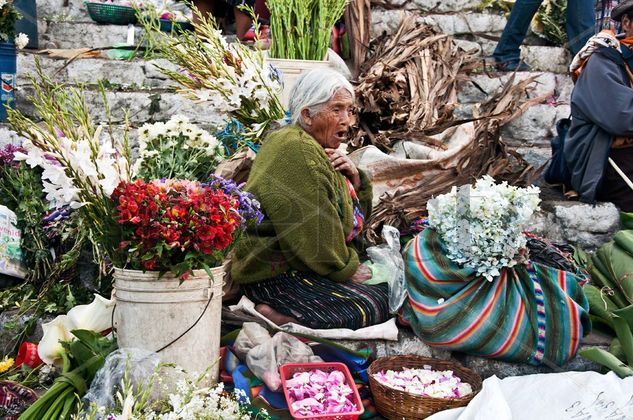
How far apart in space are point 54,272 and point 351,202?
1.65 m

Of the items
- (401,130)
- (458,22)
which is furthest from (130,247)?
(458,22)

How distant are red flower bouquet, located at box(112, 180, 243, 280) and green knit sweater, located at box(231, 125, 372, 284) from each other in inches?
20.5

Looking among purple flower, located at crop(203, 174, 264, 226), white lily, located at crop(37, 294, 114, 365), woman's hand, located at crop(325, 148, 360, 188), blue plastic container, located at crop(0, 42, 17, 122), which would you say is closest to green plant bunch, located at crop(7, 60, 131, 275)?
A: purple flower, located at crop(203, 174, 264, 226)

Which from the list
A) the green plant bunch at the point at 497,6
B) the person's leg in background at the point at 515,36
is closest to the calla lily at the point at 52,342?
the person's leg in background at the point at 515,36

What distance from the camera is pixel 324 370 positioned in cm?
319

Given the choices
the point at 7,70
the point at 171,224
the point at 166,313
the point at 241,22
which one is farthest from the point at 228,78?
the point at 241,22

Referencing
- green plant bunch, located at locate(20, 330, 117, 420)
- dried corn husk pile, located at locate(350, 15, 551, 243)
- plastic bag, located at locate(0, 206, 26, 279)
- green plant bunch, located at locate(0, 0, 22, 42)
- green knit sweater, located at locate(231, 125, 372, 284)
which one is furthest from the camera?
green plant bunch, located at locate(0, 0, 22, 42)

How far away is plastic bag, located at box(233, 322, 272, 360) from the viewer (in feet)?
10.7

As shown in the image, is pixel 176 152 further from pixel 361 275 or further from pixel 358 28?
pixel 358 28

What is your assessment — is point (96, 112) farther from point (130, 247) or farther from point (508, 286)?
point (508, 286)

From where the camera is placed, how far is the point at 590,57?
4.63m

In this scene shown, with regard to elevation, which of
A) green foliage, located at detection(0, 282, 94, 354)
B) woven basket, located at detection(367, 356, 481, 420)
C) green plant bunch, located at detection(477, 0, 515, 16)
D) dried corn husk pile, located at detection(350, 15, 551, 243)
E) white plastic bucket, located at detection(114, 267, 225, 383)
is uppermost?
green plant bunch, located at detection(477, 0, 515, 16)

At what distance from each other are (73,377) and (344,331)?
1.23 m

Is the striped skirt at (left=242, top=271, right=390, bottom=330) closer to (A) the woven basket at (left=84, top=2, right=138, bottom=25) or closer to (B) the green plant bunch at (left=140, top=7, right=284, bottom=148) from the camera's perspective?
(B) the green plant bunch at (left=140, top=7, right=284, bottom=148)
